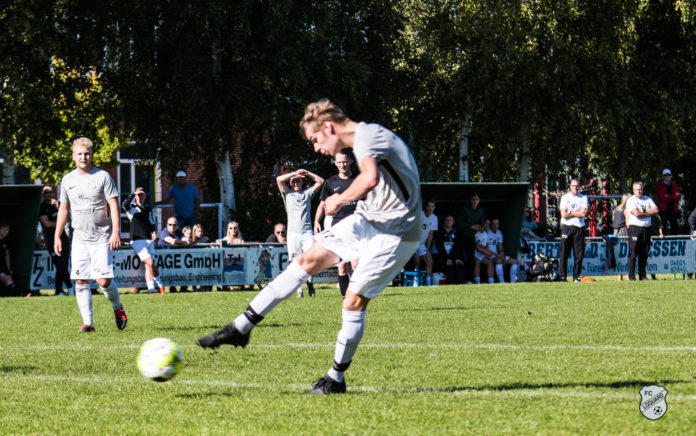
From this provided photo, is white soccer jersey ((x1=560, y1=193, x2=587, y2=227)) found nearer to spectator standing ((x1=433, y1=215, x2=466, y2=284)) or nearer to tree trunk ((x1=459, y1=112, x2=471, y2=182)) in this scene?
spectator standing ((x1=433, y1=215, x2=466, y2=284))

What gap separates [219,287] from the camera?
2166 centimetres

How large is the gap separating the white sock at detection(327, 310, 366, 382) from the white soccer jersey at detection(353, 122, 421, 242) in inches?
22.6

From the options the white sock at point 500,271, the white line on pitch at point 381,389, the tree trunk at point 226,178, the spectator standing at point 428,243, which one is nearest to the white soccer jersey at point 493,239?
the white sock at point 500,271

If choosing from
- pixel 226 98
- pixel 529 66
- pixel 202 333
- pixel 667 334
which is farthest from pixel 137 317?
pixel 529 66

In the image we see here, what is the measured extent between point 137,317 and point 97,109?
16.6 meters

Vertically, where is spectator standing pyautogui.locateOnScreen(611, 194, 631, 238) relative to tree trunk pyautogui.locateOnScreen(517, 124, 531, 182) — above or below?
below

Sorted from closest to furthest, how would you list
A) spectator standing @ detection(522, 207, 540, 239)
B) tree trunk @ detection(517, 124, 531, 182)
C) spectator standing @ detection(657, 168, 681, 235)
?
1. spectator standing @ detection(522, 207, 540, 239)
2. spectator standing @ detection(657, 168, 681, 235)
3. tree trunk @ detection(517, 124, 531, 182)

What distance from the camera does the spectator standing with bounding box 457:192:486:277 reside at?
70.2 ft

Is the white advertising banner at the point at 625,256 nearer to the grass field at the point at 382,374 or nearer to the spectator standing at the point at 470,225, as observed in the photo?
the spectator standing at the point at 470,225

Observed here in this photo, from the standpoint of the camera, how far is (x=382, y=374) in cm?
653

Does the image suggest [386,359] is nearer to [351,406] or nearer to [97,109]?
[351,406]

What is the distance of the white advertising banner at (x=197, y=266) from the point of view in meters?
19.6

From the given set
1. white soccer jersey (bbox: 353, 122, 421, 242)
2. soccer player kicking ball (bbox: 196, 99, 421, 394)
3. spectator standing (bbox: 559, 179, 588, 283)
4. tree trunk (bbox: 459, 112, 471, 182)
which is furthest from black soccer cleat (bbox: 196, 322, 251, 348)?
tree trunk (bbox: 459, 112, 471, 182)

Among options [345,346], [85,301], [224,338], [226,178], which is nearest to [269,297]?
[224,338]
